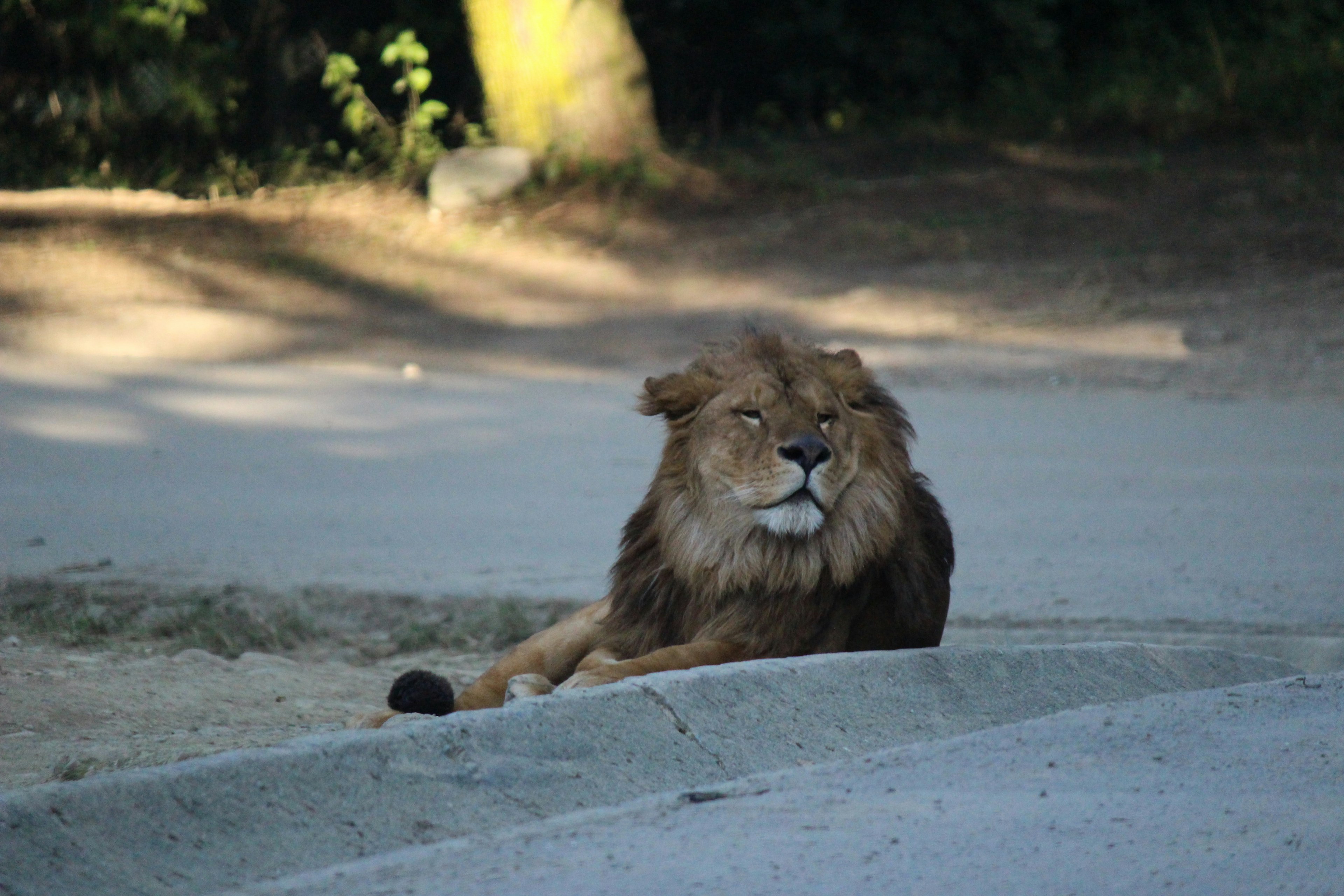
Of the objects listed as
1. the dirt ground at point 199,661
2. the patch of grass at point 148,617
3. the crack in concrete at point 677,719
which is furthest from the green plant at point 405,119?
the crack in concrete at point 677,719

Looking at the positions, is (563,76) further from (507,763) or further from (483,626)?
(507,763)

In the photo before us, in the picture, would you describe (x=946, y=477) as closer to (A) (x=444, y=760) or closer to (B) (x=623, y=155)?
(A) (x=444, y=760)

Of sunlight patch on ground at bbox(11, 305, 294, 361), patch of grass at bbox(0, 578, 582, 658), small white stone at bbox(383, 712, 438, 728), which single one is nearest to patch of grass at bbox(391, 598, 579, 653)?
patch of grass at bbox(0, 578, 582, 658)

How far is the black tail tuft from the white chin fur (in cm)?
93

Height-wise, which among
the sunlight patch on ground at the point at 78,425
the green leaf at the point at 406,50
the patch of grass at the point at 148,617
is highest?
the green leaf at the point at 406,50

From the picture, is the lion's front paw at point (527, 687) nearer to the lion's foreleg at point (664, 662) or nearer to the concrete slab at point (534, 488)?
the lion's foreleg at point (664, 662)

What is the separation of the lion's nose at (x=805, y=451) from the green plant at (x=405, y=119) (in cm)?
1376

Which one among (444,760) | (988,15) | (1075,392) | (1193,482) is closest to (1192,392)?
(1075,392)

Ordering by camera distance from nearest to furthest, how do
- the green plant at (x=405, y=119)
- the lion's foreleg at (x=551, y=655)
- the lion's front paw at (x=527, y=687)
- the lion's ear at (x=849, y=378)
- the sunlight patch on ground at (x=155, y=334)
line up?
1. the lion's front paw at (x=527, y=687)
2. the lion's ear at (x=849, y=378)
3. the lion's foreleg at (x=551, y=655)
4. the sunlight patch on ground at (x=155, y=334)
5. the green plant at (x=405, y=119)

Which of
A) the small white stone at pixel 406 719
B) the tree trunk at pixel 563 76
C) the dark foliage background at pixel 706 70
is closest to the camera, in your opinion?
the small white stone at pixel 406 719

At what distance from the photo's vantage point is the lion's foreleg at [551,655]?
4613mm

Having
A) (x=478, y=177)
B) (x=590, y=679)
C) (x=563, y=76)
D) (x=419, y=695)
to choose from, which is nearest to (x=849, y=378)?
(x=590, y=679)

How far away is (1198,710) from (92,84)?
1835cm

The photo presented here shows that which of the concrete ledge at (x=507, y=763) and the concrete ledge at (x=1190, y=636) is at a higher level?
the concrete ledge at (x=507, y=763)
